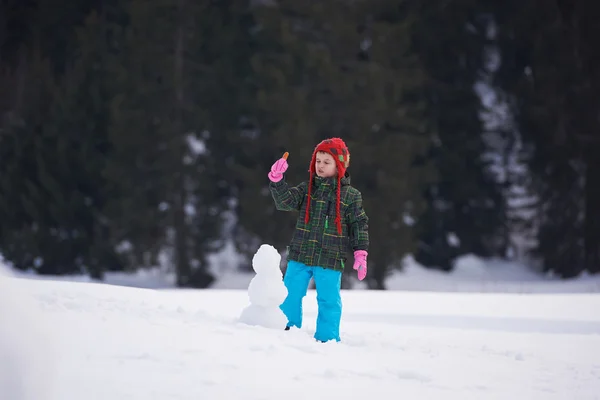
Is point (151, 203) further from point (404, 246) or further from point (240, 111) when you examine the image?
point (404, 246)

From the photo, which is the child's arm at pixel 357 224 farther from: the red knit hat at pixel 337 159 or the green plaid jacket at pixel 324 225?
the red knit hat at pixel 337 159

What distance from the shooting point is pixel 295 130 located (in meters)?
18.2

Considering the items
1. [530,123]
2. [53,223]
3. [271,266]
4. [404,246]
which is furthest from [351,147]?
[271,266]

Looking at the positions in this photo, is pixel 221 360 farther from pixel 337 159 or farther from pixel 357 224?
pixel 337 159

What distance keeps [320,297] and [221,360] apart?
1.79 meters

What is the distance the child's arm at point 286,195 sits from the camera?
610 centimetres

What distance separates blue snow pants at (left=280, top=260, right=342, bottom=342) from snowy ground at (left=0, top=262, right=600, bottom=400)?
20 centimetres

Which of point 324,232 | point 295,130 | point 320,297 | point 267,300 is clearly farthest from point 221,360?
point 295,130

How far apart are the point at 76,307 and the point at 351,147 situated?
44.3ft

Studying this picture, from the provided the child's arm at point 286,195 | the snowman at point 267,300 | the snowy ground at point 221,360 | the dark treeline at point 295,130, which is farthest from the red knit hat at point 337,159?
the dark treeline at point 295,130

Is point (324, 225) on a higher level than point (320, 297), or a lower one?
higher

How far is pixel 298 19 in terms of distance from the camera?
19.7 metres

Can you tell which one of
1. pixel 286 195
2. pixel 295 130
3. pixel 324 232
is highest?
pixel 295 130

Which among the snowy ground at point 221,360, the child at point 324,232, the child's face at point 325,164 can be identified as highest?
the child's face at point 325,164
